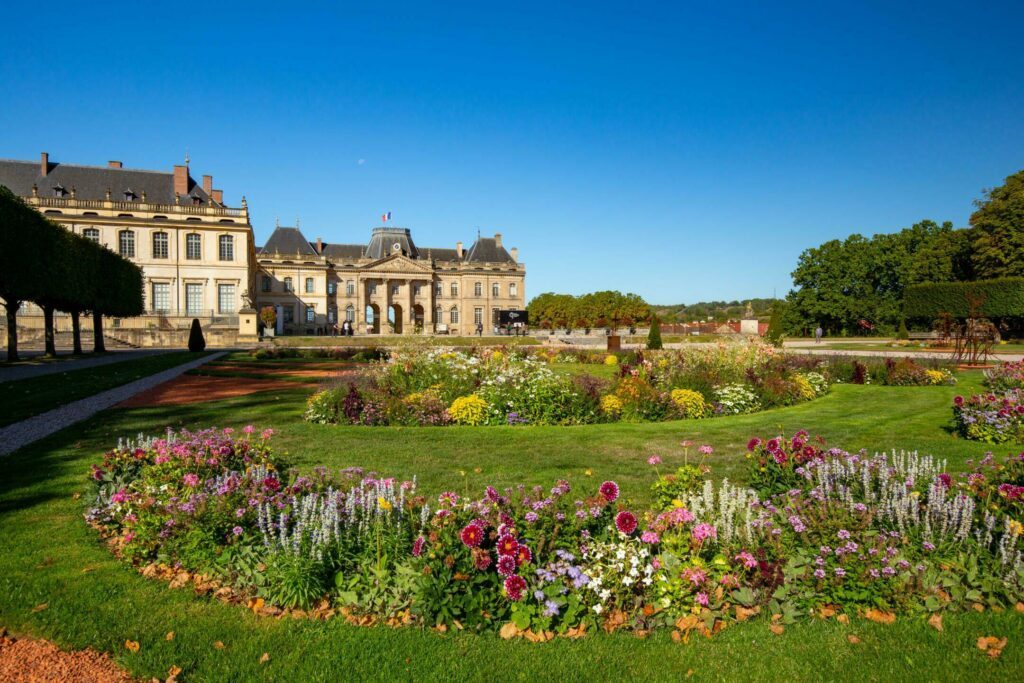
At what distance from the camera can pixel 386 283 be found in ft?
233

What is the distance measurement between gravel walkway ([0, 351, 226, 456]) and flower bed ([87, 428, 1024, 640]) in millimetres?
4855

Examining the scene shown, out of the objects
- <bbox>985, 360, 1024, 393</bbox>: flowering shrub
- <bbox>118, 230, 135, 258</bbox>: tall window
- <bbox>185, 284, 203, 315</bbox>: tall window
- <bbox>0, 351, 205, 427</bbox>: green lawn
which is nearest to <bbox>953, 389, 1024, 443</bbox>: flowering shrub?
<bbox>985, 360, 1024, 393</bbox>: flowering shrub

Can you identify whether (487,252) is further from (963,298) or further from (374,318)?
(963,298)

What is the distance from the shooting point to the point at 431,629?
130 inches

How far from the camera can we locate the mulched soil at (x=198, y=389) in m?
11.7

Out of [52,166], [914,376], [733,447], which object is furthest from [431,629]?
[52,166]

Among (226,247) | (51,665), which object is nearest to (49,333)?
(226,247)

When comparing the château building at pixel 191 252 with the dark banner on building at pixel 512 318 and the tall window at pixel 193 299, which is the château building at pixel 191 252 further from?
the dark banner on building at pixel 512 318

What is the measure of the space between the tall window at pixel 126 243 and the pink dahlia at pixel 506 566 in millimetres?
53617

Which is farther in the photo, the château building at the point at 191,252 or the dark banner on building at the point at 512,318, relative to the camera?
the dark banner on building at the point at 512,318

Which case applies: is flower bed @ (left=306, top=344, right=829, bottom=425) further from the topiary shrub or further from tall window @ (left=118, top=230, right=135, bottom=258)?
tall window @ (left=118, top=230, right=135, bottom=258)

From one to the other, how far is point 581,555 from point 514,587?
1.64ft

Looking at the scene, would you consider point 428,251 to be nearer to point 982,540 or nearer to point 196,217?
point 196,217

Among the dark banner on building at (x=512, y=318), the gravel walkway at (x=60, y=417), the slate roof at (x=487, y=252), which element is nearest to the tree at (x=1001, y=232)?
the dark banner on building at (x=512, y=318)
